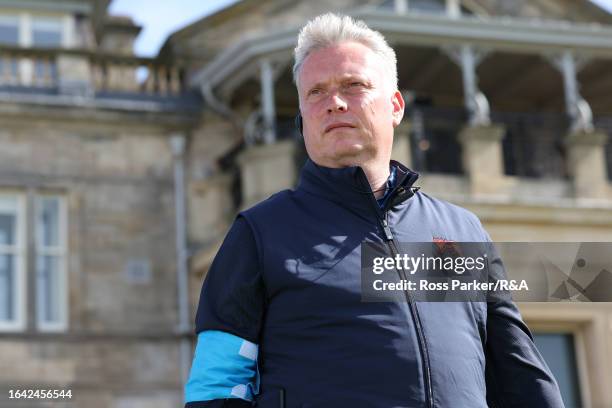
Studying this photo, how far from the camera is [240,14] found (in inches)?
721

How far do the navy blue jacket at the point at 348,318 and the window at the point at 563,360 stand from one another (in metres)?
11.5

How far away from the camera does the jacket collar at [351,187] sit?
120 inches

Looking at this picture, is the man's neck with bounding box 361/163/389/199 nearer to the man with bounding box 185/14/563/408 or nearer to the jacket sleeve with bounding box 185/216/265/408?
the man with bounding box 185/14/563/408

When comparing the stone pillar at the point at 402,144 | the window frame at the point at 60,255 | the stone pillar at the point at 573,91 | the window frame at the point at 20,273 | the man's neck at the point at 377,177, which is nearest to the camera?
the man's neck at the point at 377,177

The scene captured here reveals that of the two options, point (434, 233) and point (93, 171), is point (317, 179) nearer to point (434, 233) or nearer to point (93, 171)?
point (434, 233)

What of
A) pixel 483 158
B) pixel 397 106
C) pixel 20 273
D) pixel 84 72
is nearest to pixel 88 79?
pixel 84 72

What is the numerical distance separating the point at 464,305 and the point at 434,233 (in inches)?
7.8

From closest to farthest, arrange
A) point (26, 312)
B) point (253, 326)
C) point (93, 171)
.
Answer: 1. point (253, 326)
2. point (26, 312)
3. point (93, 171)

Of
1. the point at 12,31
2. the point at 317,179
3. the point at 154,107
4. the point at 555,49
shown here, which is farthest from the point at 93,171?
the point at 317,179

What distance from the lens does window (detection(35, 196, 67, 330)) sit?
52.8ft

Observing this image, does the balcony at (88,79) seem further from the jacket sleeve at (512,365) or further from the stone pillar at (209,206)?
the jacket sleeve at (512,365)

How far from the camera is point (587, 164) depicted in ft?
50.1

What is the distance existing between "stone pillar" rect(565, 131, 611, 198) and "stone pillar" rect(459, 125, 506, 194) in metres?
0.91

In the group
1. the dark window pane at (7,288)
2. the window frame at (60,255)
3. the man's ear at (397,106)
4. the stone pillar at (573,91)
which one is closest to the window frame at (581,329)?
the stone pillar at (573,91)
